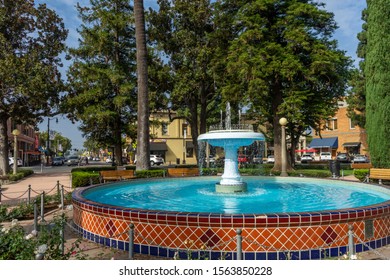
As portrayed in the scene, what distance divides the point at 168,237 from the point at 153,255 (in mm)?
443

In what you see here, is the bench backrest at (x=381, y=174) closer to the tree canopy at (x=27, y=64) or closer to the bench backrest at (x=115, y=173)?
the bench backrest at (x=115, y=173)

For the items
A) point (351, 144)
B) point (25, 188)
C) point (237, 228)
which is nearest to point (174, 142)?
point (351, 144)

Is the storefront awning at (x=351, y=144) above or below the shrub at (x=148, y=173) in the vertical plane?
above

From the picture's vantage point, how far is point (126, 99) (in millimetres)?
27875

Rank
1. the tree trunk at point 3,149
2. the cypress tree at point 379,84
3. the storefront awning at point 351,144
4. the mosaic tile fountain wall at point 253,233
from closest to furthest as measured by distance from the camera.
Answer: the mosaic tile fountain wall at point 253,233, the cypress tree at point 379,84, the tree trunk at point 3,149, the storefront awning at point 351,144

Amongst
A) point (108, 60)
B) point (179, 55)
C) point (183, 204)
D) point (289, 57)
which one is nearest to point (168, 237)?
point (183, 204)

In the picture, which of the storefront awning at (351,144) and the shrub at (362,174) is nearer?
the shrub at (362,174)

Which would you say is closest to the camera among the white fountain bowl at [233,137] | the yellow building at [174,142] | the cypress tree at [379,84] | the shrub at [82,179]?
the white fountain bowl at [233,137]

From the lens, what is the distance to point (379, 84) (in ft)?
63.7

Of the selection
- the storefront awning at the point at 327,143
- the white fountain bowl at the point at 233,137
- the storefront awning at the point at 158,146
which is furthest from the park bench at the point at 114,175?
the storefront awning at the point at 327,143

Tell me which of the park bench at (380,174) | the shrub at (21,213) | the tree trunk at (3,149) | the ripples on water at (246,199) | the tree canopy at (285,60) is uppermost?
the tree canopy at (285,60)

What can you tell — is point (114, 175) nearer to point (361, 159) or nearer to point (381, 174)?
point (381, 174)

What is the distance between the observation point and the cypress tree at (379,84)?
750 inches
